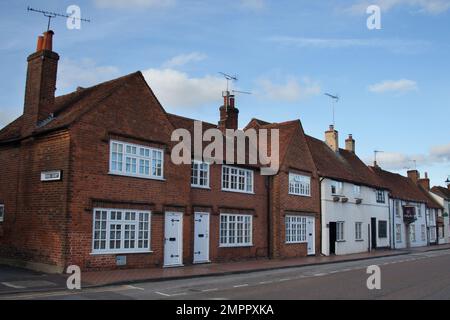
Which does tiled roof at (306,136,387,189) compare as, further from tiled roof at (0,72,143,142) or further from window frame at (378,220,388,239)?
tiled roof at (0,72,143,142)

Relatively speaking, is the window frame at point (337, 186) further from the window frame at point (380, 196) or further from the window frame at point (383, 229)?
the window frame at point (383, 229)

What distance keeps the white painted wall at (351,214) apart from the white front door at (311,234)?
90cm

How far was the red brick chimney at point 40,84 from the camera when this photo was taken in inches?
739

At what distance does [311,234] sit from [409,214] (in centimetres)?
1823

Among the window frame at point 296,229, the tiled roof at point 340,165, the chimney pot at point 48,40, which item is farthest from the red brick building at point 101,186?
the tiled roof at point 340,165

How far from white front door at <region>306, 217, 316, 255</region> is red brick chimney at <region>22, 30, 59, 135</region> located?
17.5 m

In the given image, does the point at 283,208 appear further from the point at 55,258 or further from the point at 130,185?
the point at 55,258

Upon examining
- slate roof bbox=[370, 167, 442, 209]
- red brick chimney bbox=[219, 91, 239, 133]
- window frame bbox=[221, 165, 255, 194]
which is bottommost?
window frame bbox=[221, 165, 255, 194]

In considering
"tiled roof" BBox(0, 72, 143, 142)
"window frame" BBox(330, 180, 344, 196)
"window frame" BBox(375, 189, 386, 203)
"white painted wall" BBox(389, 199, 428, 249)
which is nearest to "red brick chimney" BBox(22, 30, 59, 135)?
"tiled roof" BBox(0, 72, 143, 142)

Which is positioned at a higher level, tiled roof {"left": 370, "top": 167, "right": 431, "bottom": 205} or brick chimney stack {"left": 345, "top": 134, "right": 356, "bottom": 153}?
brick chimney stack {"left": 345, "top": 134, "right": 356, "bottom": 153}

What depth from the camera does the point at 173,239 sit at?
2055 centimetres

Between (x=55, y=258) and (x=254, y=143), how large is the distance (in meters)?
15.4

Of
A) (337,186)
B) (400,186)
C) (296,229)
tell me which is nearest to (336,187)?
(337,186)

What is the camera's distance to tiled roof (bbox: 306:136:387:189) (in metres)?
33.2
